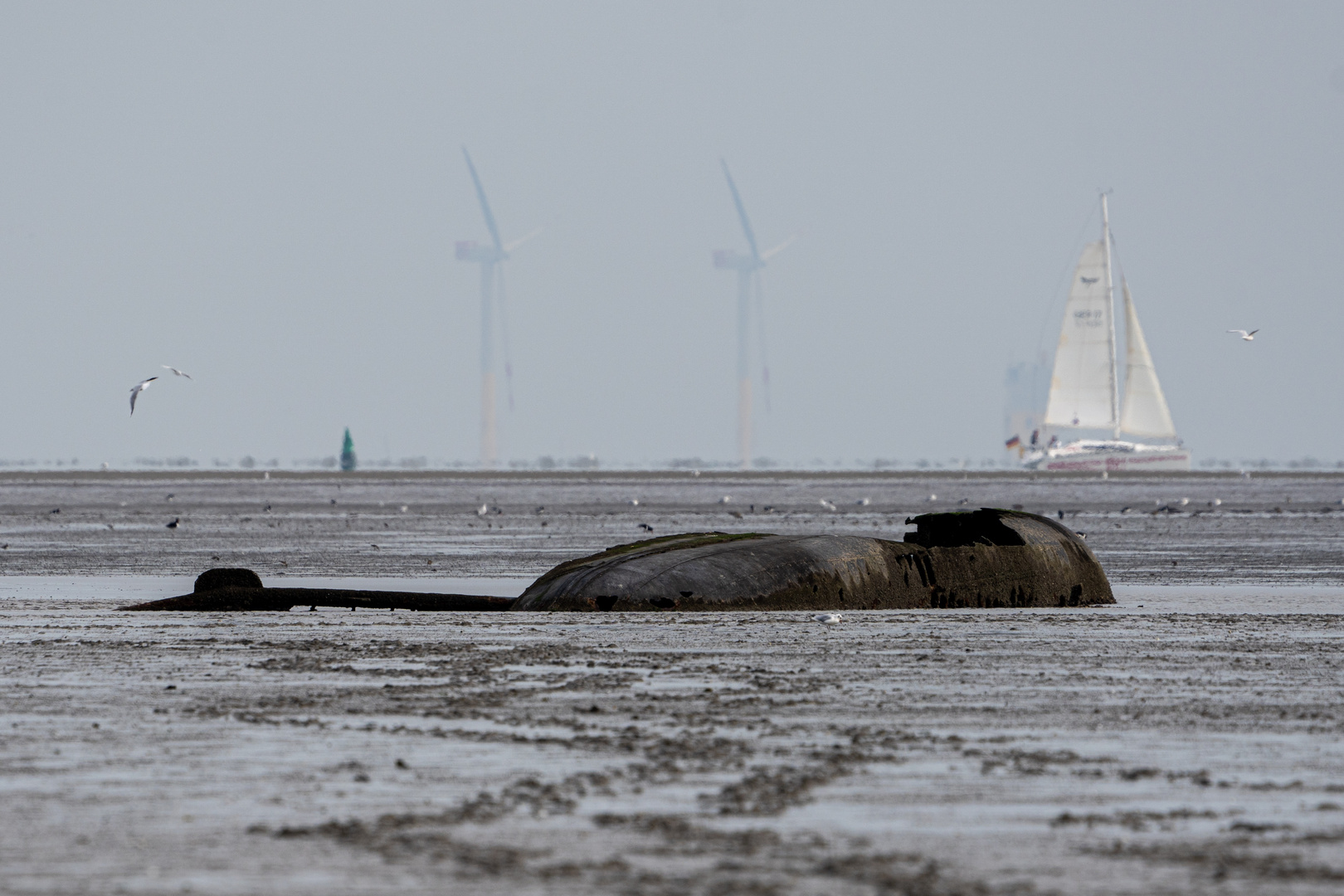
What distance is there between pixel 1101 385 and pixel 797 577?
4910 inches

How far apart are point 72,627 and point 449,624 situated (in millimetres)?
3911

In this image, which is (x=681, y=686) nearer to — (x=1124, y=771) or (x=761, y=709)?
(x=761, y=709)

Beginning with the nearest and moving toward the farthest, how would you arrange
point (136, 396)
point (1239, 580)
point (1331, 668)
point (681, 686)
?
point (681, 686) < point (1331, 668) < point (1239, 580) < point (136, 396)

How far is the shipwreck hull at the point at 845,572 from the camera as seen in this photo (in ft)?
73.1

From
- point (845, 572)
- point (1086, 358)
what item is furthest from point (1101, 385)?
point (845, 572)

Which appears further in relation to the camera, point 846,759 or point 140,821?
point 846,759

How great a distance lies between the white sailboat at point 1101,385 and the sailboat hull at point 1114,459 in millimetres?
70

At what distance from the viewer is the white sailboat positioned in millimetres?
137750

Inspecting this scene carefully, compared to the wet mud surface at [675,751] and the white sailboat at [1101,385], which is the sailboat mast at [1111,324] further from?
the wet mud surface at [675,751]

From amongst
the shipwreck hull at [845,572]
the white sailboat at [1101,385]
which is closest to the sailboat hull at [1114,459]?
the white sailboat at [1101,385]

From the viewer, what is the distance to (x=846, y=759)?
416 inches

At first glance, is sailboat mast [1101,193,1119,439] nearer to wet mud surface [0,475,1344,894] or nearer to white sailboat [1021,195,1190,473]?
white sailboat [1021,195,1190,473]

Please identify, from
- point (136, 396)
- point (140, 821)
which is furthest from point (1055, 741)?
point (136, 396)

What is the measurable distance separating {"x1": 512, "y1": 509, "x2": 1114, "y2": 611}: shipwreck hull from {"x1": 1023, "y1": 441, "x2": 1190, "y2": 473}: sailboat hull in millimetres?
134573
